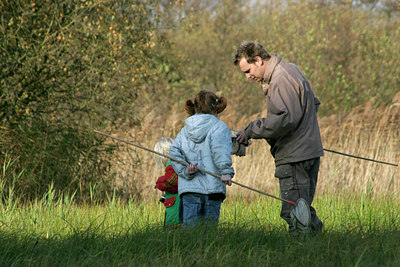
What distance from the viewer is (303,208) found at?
3.81 meters

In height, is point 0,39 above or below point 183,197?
above

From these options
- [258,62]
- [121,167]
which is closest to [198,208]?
[258,62]

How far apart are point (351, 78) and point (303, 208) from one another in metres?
11.3

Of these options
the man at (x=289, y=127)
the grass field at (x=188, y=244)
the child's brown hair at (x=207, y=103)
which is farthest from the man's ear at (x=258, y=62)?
the grass field at (x=188, y=244)

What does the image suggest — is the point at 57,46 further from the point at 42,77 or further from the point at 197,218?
the point at 197,218

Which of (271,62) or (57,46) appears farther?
(57,46)

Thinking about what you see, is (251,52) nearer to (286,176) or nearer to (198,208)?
(286,176)


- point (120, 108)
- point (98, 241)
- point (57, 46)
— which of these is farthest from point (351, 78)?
point (98, 241)

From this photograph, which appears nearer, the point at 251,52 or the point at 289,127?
the point at 289,127

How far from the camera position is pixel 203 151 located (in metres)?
4.16

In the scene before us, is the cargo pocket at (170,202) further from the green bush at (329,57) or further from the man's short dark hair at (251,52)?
the green bush at (329,57)

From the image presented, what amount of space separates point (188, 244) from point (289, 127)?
44.7 inches

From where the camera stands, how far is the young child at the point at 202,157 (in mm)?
4090

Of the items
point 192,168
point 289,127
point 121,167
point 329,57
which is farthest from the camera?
point 329,57
